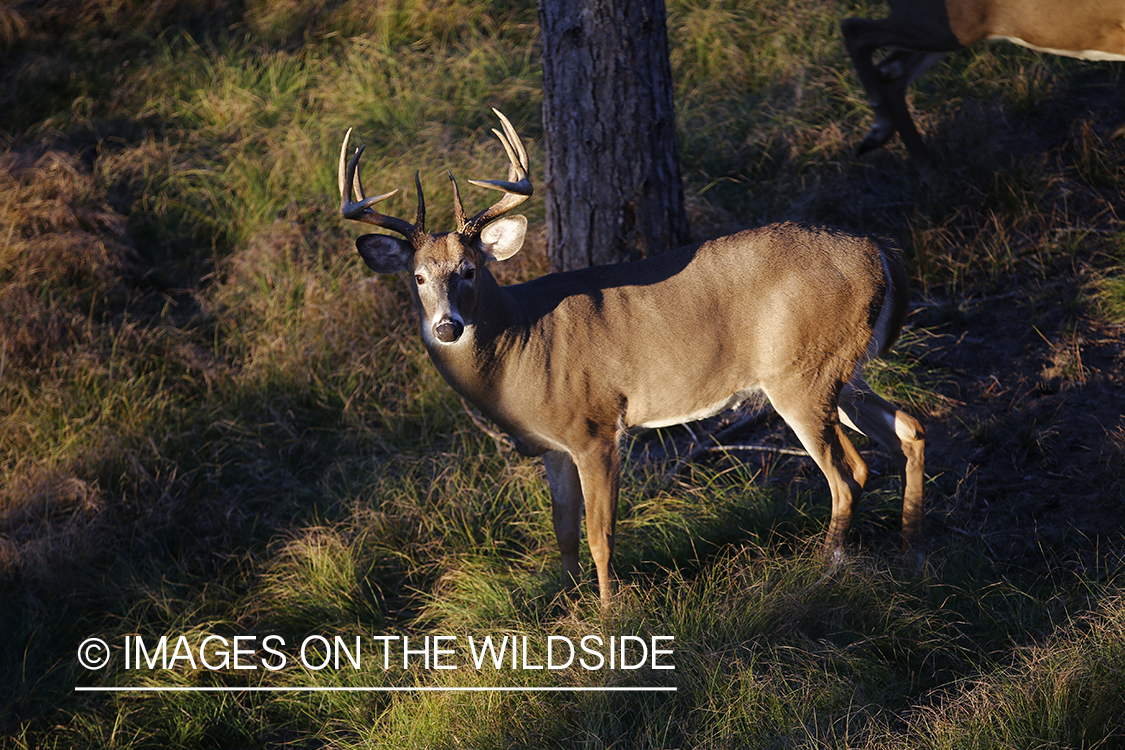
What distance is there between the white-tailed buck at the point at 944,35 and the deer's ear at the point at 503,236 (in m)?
2.93

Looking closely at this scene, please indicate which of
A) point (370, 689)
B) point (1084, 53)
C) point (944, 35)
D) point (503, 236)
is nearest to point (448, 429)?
point (503, 236)

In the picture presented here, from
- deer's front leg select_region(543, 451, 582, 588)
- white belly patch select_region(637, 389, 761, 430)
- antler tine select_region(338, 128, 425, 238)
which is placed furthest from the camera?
deer's front leg select_region(543, 451, 582, 588)

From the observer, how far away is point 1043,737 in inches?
114

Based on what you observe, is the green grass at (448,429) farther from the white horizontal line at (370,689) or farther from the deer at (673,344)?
the deer at (673,344)

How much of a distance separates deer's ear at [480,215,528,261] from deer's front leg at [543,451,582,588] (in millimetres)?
933

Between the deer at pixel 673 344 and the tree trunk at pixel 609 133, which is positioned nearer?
the deer at pixel 673 344

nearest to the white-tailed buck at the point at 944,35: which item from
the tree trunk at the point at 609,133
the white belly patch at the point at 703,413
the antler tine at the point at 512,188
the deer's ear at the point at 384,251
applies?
the tree trunk at the point at 609,133

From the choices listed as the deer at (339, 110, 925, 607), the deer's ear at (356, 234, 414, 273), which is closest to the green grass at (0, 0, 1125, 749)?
the deer at (339, 110, 925, 607)

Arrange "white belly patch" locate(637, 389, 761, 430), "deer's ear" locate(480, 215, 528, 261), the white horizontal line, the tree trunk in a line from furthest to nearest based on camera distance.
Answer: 1. the tree trunk
2. "white belly patch" locate(637, 389, 761, 430)
3. "deer's ear" locate(480, 215, 528, 261)
4. the white horizontal line

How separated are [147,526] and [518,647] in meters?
2.42

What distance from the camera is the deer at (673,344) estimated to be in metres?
3.88

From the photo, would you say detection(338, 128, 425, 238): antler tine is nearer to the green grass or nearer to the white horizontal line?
the green grass

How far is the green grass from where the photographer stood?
3428 millimetres

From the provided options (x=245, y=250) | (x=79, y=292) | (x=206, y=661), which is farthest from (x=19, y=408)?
(x=206, y=661)
